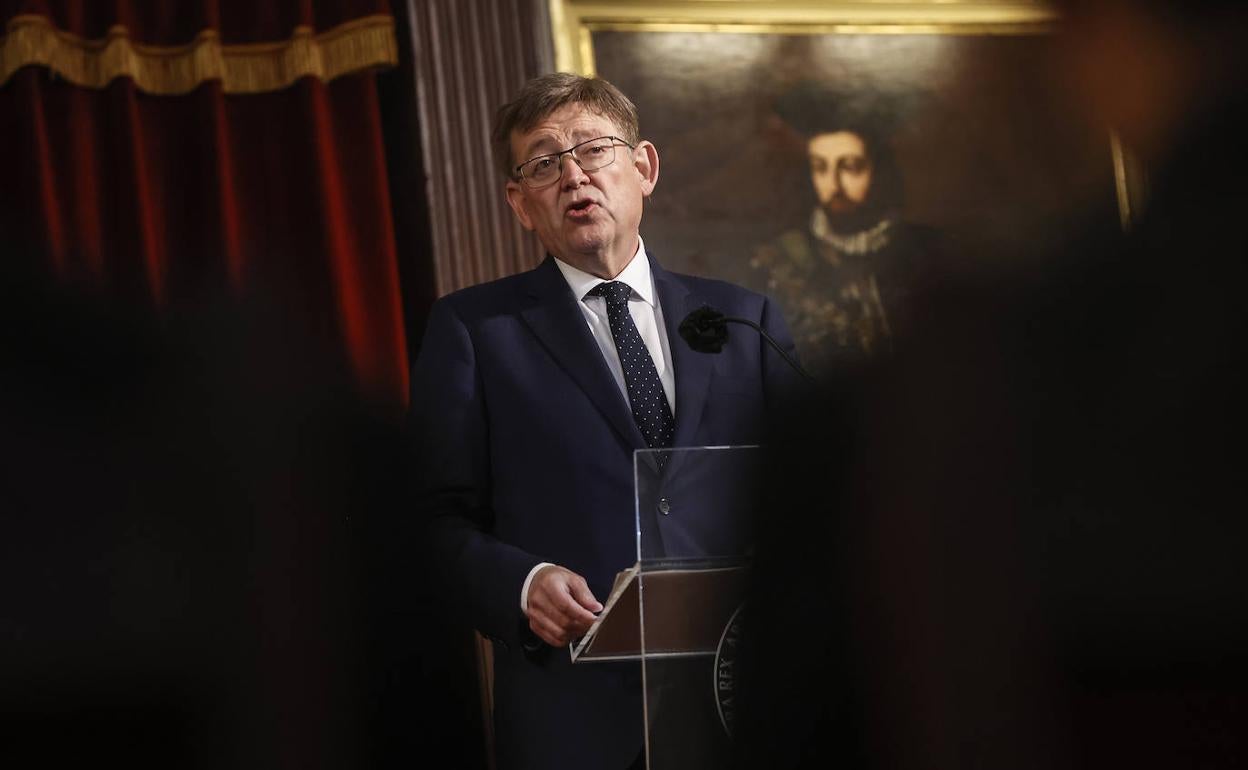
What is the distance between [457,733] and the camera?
335cm

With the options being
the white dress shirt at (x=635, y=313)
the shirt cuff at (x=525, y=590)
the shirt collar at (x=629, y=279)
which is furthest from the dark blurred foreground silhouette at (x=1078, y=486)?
the shirt collar at (x=629, y=279)

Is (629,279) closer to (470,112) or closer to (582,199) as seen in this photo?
(582,199)

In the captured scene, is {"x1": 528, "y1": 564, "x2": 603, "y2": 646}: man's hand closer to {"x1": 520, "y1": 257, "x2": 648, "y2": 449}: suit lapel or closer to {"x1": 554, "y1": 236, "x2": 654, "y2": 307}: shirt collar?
{"x1": 520, "y1": 257, "x2": 648, "y2": 449}: suit lapel

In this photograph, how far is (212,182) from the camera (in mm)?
3895

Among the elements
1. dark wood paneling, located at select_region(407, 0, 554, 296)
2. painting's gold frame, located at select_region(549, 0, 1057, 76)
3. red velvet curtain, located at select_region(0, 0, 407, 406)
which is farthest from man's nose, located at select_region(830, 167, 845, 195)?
red velvet curtain, located at select_region(0, 0, 407, 406)

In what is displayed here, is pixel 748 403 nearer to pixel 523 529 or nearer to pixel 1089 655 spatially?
pixel 523 529

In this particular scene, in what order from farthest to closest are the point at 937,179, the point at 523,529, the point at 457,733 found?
the point at 937,179, the point at 457,733, the point at 523,529

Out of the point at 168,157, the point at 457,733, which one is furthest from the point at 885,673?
the point at 168,157

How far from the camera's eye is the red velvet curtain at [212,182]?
3760 millimetres

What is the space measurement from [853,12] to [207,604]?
3174 millimetres

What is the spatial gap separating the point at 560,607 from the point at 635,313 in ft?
2.28

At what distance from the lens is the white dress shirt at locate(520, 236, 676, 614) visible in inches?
94.0

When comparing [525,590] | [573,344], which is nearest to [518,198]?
[573,344]

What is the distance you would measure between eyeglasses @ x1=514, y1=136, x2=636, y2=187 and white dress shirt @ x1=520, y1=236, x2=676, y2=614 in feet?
0.51
